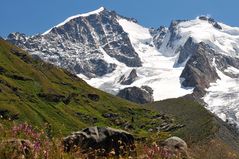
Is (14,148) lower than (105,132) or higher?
lower

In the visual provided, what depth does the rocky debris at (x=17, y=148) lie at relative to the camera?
1669 centimetres

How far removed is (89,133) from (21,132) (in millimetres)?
8607

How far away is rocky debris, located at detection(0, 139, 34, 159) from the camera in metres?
16.7

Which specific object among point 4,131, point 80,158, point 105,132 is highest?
point 105,132

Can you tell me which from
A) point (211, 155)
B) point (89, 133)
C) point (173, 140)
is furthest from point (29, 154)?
point (173, 140)

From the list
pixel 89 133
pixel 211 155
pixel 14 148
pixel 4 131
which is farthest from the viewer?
pixel 89 133

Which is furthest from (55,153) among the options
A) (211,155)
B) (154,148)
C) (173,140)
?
(173,140)

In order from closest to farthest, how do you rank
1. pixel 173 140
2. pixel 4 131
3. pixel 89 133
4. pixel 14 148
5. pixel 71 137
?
pixel 14 148, pixel 4 131, pixel 71 137, pixel 89 133, pixel 173 140

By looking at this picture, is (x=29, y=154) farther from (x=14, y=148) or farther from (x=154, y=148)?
(x=154, y=148)

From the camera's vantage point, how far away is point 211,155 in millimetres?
21469

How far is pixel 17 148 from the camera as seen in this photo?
17.4 metres

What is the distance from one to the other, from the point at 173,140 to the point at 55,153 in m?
13.1

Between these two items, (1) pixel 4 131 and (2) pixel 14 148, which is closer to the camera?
(2) pixel 14 148

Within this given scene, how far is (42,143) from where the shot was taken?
62.1 ft
